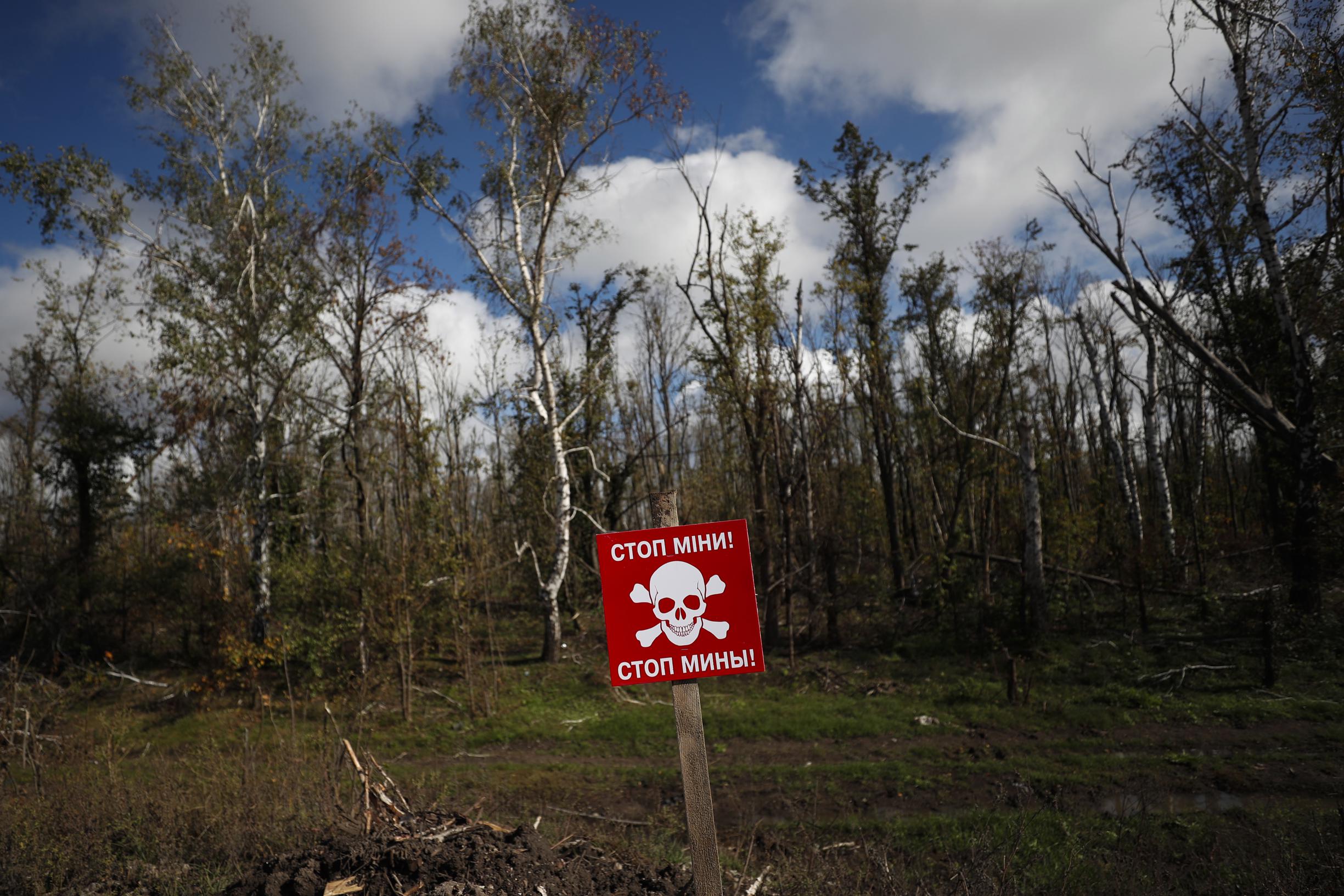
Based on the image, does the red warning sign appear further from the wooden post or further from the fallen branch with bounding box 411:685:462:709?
the fallen branch with bounding box 411:685:462:709

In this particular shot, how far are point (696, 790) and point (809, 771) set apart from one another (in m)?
6.19

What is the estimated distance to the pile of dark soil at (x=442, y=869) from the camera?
369cm

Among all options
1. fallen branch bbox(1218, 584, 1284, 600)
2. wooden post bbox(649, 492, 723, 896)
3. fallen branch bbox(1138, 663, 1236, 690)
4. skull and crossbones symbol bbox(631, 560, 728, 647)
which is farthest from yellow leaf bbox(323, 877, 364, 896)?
fallen branch bbox(1218, 584, 1284, 600)

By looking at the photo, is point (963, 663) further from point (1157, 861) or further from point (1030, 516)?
point (1157, 861)

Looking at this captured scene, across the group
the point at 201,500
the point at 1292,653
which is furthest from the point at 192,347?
the point at 1292,653

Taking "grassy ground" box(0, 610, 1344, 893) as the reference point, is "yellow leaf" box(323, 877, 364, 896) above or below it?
above

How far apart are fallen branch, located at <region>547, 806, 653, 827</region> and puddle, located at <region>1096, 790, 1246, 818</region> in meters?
4.26

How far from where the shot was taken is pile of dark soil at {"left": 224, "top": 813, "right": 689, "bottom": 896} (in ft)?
12.1

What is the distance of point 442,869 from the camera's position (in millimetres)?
3795

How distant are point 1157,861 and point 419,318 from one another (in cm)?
1803

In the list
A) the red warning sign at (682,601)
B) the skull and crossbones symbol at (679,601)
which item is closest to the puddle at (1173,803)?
the red warning sign at (682,601)

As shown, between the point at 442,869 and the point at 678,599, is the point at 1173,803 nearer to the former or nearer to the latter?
the point at 678,599

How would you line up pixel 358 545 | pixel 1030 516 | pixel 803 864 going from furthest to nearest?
1. pixel 1030 516
2. pixel 358 545
3. pixel 803 864

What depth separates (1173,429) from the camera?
1139 inches
